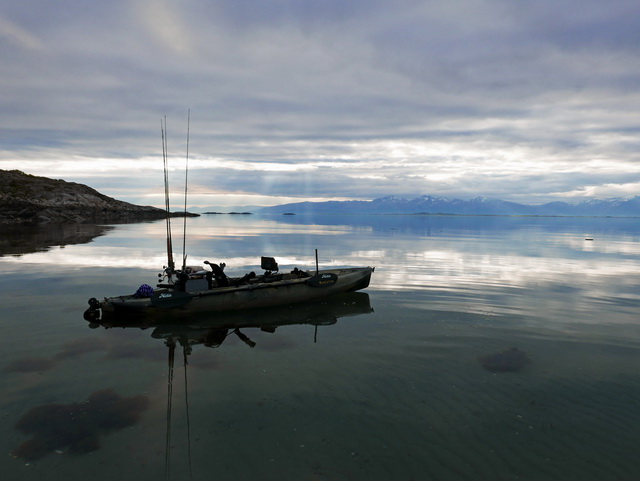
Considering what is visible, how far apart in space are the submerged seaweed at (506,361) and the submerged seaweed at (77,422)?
31.9 ft

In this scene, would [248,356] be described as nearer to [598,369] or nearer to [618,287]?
[598,369]

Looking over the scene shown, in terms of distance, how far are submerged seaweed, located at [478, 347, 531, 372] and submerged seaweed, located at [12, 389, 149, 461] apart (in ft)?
31.9

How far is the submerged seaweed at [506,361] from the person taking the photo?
1206 centimetres

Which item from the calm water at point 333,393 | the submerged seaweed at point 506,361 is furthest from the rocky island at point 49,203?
the submerged seaweed at point 506,361

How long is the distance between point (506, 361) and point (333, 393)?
5880 millimetres

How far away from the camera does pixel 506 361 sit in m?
12.6

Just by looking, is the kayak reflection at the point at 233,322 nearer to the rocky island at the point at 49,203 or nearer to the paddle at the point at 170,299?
the paddle at the point at 170,299

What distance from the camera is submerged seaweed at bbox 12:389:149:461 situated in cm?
811

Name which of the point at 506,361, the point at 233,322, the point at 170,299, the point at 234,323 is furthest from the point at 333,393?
the point at 170,299

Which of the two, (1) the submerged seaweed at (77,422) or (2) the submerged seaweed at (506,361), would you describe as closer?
(1) the submerged seaweed at (77,422)

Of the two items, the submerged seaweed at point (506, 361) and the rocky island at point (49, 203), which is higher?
the rocky island at point (49, 203)

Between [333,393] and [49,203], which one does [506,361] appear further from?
[49,203]

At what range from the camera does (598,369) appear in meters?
12.0

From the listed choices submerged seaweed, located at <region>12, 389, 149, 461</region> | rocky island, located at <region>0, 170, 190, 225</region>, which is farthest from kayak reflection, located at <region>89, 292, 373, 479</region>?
rocky island, located at <region>0, 170, 190, 225</region>
